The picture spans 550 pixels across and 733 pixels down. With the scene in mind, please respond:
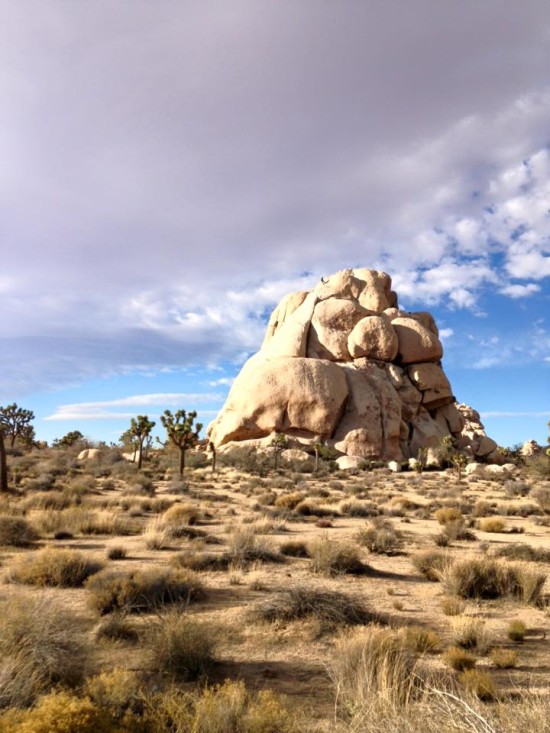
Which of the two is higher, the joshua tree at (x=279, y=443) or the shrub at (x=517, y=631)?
the joshua tree at (x=279, y=443)

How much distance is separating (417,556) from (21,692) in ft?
28.8

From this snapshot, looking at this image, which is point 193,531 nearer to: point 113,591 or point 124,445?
point 113,591

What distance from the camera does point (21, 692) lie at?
3.84 meters

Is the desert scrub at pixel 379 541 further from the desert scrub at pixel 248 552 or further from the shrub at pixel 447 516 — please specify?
the shrub at pixel 447 516

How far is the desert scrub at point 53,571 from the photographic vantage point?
8.66 meters

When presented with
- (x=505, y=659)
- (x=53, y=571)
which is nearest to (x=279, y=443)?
(x=53, y=571)

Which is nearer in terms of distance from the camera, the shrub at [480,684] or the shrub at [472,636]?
the shrub at [480,684]

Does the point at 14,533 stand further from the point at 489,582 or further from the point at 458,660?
the point at 489,582

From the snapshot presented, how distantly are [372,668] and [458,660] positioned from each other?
1.68m

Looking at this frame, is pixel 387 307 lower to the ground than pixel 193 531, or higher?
higher

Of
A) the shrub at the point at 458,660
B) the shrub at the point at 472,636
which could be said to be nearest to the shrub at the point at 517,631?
the shrub at the point at 472,636

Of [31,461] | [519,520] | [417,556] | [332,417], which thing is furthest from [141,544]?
[332,417]

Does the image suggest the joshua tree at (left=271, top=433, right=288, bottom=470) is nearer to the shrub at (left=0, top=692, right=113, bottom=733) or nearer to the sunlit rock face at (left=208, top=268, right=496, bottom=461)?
the sunlit rock face at (left=208, top=268, right=496, bottom=461)

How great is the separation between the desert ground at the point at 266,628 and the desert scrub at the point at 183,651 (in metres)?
0.02
